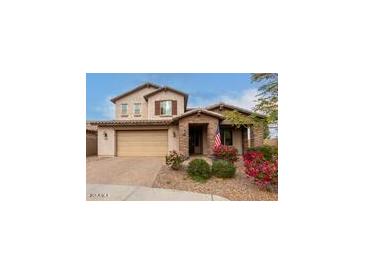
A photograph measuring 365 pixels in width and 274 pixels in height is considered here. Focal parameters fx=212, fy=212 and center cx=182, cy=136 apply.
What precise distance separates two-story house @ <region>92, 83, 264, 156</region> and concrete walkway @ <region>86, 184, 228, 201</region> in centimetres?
280

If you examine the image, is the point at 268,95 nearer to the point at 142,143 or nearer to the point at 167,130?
the point at 167,130

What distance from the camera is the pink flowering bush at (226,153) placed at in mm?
7241

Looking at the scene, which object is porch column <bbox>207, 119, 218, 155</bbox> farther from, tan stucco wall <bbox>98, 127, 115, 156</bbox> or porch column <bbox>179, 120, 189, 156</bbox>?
tan stucco wall <bbox>98, 127, 115, 156</bbox>

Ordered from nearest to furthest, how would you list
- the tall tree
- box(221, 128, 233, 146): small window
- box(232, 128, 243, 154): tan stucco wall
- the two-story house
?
the tall tree, the two-story house, box(232, 128, 243, 154): tan stucco wall, box(221, 128, 233, 146): small window

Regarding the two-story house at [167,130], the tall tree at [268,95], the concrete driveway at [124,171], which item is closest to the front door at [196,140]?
the two-story house at [167,130]

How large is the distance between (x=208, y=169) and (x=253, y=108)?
2125 millimetres

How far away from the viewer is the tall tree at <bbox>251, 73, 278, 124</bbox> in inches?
180

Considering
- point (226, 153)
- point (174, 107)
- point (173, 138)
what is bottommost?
point (226, 153)

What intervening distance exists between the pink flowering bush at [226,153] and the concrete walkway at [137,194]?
269cm

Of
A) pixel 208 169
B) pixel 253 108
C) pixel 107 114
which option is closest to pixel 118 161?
pixel 107 114

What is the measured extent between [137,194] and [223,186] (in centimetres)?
213

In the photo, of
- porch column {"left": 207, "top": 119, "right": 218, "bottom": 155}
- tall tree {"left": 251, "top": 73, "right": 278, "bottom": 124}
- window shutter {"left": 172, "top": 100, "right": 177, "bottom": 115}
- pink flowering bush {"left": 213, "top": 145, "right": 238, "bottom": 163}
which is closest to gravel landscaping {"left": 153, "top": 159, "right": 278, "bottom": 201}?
pink flowering bush {"left": 213, "top": 145, "right": 238, "bottom": 163}

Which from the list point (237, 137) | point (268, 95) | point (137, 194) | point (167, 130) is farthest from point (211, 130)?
point (137, 194)

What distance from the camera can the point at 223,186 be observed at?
5340 mm
